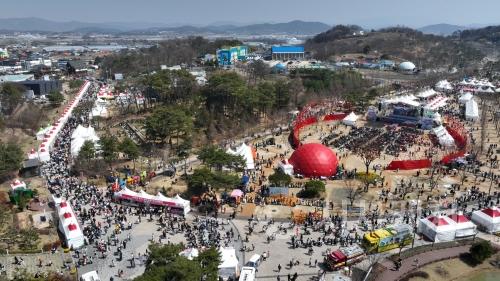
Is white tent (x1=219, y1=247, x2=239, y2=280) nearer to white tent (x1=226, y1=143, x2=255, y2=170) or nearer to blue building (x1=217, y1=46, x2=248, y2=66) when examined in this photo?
white tent (x1=226, y1=143, x2=255, y2=170)

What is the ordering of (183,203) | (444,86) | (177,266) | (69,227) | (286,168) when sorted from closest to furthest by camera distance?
(177,266), (69,227), (183,203), (286,168), (444,86)

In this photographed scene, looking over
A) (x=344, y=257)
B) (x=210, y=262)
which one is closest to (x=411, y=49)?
(x=344, y=257)

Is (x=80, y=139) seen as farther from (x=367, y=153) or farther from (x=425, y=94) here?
(x=425, y=94)

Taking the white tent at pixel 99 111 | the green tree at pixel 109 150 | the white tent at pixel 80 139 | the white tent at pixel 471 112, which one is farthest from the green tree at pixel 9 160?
the white tent at pixel 471 112

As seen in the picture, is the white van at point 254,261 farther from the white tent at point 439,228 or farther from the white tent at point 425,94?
the white tent at point 425,94

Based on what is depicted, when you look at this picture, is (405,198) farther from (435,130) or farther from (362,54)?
(362,54)
